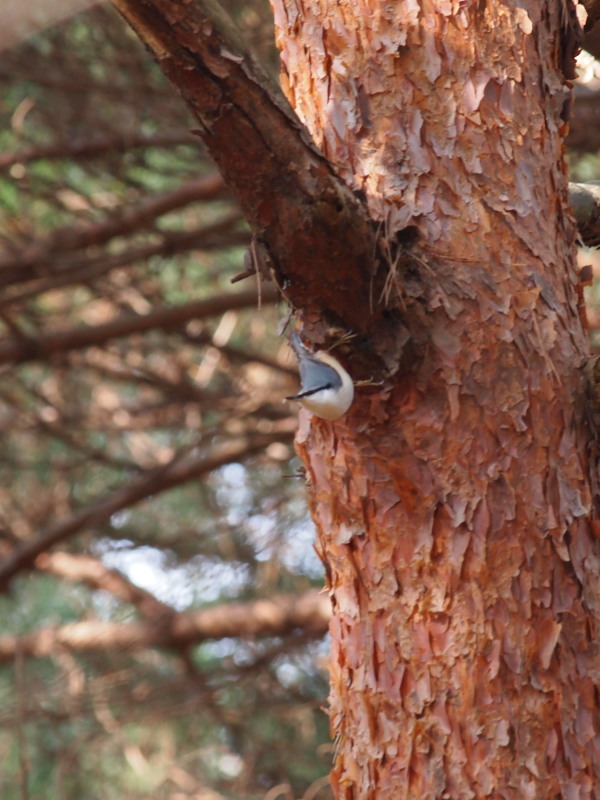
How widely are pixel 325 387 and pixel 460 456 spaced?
0.22 metres

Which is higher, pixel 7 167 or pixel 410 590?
pixel 7 167

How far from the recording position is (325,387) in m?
1.19

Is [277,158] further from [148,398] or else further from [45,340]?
[148,398]

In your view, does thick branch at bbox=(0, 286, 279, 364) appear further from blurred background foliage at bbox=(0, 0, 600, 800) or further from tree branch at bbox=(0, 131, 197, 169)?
tree branch at bbox=(0, 131, 197, 169)

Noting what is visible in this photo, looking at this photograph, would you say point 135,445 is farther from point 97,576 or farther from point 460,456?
point 460,456

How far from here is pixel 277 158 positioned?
1146 millimetres

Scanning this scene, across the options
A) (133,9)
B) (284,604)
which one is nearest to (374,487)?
(133,9)

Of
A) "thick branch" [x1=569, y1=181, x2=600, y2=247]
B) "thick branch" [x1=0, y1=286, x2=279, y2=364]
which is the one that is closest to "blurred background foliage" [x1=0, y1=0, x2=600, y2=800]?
"thick branch" [x1=0, y1=286, x2=279, y2=364]

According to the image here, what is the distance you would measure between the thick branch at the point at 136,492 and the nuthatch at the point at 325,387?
2178 millimetres

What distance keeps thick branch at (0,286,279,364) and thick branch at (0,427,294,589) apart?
0.53 metres

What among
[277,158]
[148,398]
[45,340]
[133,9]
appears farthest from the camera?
[148,398]

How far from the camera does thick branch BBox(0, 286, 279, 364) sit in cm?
309

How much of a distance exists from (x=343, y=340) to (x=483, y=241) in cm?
26

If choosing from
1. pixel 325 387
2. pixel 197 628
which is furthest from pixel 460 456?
pixel 197 628
